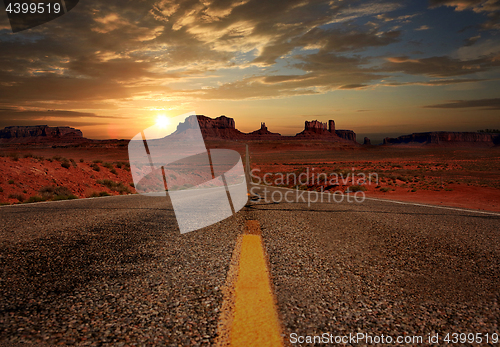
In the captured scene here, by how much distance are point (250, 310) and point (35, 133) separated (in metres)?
224

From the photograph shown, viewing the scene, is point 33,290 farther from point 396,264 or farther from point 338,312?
point 396,264

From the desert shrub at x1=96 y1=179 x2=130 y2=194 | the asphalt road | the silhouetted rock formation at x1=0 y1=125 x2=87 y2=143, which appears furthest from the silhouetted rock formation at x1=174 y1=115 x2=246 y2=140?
the asphalt road

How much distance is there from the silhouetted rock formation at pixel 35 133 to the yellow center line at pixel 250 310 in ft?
594

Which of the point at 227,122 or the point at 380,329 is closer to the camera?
the point at 380,329

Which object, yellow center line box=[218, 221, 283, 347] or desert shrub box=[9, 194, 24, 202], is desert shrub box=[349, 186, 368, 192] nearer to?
yellow center line box=[218, 221, 283, 347]

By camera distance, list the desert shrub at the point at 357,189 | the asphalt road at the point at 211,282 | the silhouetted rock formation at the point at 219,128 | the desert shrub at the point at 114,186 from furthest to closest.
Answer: the silhouetted rock formation at the point at 219,128 → the desert shrub at the point at 357,189 → the desert shrub at the point at 114,186 → the asphalt road at the point at 211,282

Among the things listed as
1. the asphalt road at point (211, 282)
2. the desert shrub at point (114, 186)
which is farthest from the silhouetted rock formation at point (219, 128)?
the asphalt road at point (211, 282)

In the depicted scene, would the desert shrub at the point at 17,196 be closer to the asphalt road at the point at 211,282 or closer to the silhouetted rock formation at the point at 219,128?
the asphalt road at the point at 211,282

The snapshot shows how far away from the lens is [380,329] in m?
1.87

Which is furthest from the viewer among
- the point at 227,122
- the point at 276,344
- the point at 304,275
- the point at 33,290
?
the point at 227,122

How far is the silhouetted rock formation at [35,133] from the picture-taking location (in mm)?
162125

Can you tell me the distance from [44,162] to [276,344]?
2319cm

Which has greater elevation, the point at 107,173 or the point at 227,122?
the point at 227,122

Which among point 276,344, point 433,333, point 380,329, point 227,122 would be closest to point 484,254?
point 433,333
